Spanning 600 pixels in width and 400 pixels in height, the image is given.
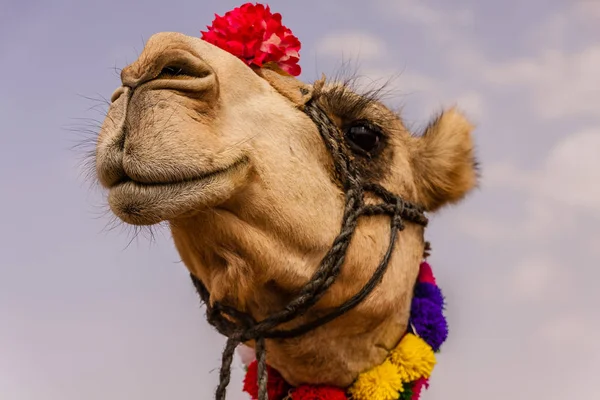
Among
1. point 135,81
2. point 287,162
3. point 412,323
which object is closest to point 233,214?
point 287,162

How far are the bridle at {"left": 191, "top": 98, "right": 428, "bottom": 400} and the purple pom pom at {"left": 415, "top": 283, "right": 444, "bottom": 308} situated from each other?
1.70 feet

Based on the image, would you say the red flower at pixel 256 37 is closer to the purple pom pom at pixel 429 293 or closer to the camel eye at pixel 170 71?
the camel eye at pixel 170 71

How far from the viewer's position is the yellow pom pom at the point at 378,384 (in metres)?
3.11

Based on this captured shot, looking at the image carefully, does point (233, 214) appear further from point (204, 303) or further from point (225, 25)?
point (225, 25)

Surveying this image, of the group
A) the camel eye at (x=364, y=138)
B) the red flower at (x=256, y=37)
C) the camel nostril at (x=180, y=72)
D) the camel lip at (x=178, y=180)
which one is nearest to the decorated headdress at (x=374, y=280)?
the red flower at (x=256, y=37)

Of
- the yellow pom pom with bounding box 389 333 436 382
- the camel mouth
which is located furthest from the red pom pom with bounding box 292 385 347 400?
the camel mouth

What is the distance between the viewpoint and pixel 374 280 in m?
2.94

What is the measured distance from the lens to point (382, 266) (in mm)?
2965

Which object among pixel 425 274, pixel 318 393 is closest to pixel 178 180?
pixel 318 393

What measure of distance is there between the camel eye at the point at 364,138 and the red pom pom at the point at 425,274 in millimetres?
734

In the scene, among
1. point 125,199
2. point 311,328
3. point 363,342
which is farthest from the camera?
point 363,342

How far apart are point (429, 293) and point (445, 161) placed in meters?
0.70

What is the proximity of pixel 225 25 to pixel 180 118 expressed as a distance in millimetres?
A: 963

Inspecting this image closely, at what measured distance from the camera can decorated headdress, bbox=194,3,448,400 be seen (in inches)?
120
